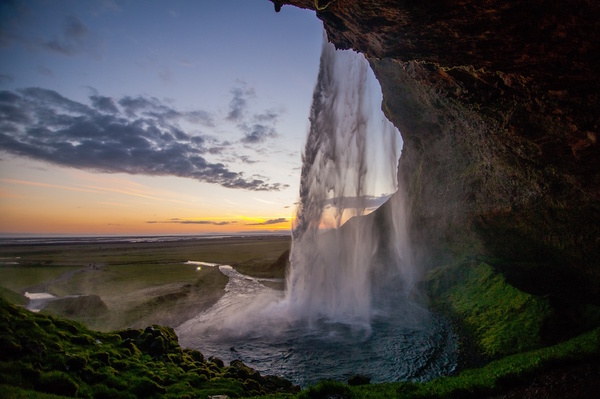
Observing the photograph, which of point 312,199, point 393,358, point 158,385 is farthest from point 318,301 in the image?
point 158,385

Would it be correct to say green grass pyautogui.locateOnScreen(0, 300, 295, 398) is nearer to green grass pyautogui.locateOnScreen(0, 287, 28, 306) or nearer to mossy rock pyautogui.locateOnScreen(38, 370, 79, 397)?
mossy rock pyautogui.locateOnScreen(38, 370, 79, 397)

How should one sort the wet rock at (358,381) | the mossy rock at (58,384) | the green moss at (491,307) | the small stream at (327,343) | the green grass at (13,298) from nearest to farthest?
the mossy rock at (58,384) < the wet rock at (358,381) < the small stream at (327,343) < the green moss at (491,307) < the green grass at (13,298)

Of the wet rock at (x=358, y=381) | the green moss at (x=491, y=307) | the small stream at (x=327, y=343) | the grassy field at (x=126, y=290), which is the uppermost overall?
the green moss at (x=491, y=307)

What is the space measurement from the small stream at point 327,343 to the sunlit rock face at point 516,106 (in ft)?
25.5

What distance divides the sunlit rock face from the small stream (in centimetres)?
779

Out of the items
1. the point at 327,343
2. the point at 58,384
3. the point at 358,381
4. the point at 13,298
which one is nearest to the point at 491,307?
the point at 327,343

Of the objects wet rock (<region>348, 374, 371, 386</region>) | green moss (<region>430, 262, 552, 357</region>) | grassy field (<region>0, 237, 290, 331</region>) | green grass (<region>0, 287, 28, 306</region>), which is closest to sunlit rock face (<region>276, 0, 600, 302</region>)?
green moss (<region>430, 262, 552, 357</region>)

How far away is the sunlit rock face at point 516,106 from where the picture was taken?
8.41 meters

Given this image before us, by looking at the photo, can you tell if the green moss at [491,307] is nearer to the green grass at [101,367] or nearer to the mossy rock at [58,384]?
the green grass at [101,367]

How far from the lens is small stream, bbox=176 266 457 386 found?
14461mm

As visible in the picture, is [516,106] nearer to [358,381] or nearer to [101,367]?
[358,381]

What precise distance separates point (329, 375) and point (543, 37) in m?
16.0

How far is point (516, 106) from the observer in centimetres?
1238

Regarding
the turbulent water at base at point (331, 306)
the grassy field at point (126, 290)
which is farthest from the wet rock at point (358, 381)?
the grassy field at point (126, 290)
